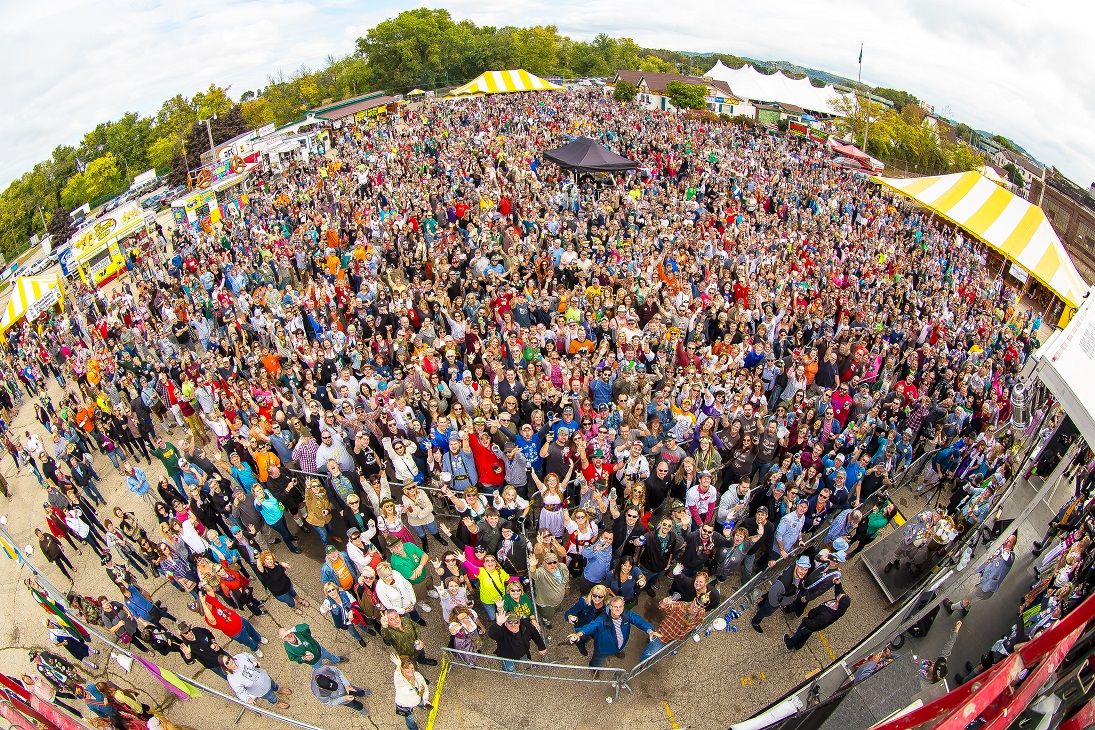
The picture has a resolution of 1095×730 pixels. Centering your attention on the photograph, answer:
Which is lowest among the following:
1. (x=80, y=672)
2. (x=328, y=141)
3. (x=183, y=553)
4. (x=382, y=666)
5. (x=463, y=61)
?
(x=382, y=666)

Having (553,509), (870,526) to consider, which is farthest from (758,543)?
(553,509)

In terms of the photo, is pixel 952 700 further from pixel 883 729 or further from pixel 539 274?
pixel 539 274

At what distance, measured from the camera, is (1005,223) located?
1504 centimetres

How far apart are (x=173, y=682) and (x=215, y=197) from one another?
65.6 feet

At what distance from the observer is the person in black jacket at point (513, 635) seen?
5.50m

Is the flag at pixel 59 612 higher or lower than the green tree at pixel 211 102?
lower

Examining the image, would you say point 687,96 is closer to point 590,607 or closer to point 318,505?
point 318,505

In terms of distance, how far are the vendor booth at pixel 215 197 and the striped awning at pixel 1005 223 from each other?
22.5 metres

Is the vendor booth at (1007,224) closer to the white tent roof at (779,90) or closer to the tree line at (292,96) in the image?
the white tent roof at (779,90)

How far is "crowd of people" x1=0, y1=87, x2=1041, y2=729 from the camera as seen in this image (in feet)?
19.9

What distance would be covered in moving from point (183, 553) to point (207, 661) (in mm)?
1579

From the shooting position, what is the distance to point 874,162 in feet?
96.5

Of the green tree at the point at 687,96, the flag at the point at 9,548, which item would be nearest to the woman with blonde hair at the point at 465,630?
the flag at the point at 9,548

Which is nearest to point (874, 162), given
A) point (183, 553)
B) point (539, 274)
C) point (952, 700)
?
point (539, 274)
